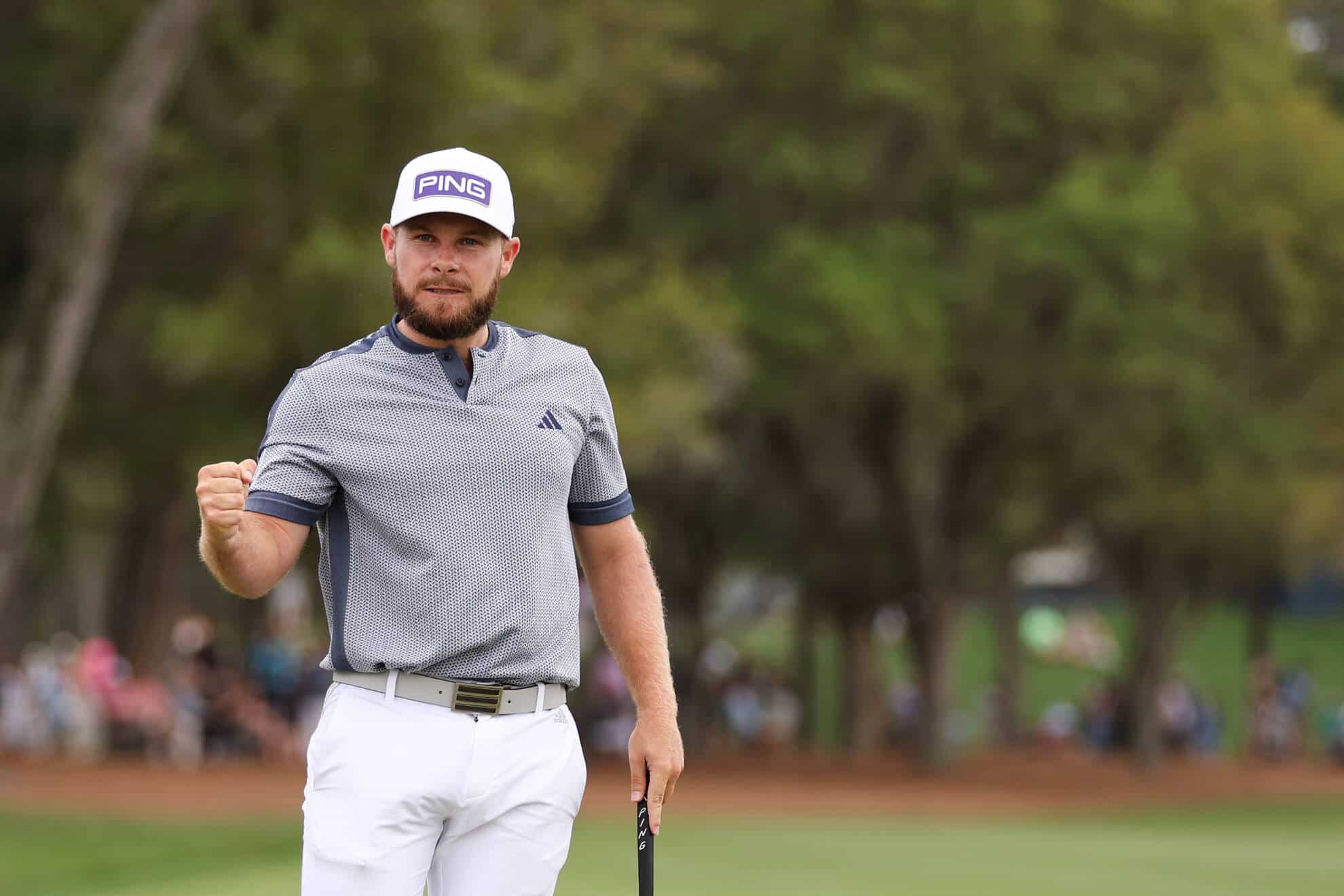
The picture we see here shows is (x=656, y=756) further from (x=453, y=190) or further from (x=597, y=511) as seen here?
(x=453, y=190)

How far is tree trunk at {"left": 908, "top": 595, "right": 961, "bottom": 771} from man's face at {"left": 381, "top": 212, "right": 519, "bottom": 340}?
28989mm

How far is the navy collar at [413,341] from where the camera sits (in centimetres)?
392

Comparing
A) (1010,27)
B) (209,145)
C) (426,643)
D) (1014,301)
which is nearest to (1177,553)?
(1014,301)

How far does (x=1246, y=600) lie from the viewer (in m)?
45.9

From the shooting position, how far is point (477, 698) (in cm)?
379

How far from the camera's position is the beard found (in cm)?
387

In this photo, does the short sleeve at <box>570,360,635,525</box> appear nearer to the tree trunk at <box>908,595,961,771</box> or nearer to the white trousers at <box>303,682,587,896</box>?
the white trousers at <box>303,682,587,896</box>

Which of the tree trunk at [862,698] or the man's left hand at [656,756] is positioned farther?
the tree trunk at [862,698]

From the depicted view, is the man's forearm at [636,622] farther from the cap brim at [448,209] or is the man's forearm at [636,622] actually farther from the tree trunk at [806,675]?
the tree trunk at [806,675]

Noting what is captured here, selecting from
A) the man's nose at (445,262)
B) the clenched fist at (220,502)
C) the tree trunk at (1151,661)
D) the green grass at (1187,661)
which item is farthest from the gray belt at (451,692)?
the green grass at (1187,661)

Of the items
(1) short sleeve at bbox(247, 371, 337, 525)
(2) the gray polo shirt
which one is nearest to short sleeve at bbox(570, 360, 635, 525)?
(2) the gray polo shirt

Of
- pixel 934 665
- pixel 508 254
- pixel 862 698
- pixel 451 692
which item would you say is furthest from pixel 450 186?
pixel 862 698

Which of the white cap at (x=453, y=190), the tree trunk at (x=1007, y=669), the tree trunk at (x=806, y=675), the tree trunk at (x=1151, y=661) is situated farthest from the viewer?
the tree trunk at (x=806, y=675)

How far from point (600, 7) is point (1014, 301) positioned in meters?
6.74
